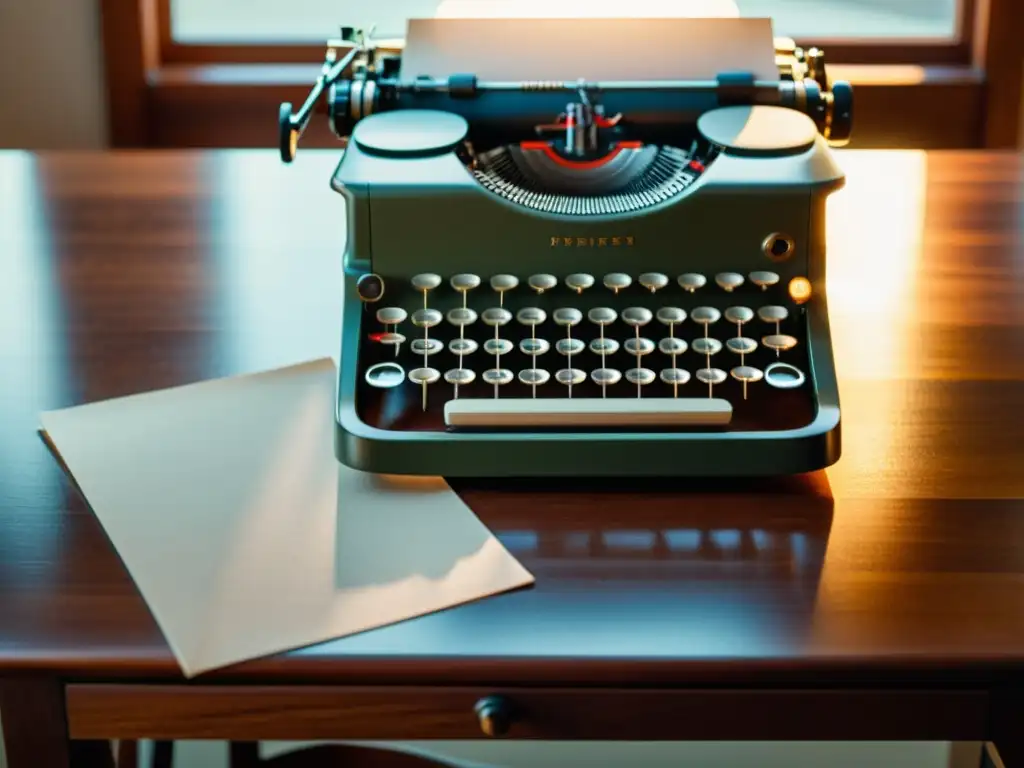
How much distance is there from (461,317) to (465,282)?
32 millimetres

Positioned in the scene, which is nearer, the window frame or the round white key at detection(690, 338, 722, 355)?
the round white key at detection(690, 338, 722, 355)

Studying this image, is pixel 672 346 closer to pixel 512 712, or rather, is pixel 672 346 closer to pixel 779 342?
pixel 779 342

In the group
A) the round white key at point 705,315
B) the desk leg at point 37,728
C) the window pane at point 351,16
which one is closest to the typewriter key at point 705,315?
the round white key at point 705,315

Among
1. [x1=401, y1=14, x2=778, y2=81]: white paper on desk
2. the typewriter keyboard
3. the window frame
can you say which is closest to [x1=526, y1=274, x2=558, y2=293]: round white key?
Answer: the typewriter keyboard

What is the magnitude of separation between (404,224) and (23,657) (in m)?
0.40

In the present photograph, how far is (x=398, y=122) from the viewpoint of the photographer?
3.43ft

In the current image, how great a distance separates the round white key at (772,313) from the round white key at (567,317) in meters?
0.13

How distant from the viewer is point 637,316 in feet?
3.01

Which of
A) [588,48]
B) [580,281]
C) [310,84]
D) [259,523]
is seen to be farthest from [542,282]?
[310,84]

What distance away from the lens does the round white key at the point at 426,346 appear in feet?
2.95

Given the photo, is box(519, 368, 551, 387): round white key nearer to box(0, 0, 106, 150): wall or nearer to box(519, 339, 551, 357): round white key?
box(519, 339, 551, 357): round white key

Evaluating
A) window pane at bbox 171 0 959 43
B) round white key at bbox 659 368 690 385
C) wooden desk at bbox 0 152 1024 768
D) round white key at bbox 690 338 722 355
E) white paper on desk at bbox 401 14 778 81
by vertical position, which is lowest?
wooden desk at bbox 0 152 1024 768

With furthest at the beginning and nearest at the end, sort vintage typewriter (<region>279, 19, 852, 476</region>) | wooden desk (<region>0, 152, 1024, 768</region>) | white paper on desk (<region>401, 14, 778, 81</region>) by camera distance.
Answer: white paper on desk (<region>401, 14, 778, 81</region>) → vintage typewriter (<region>279, 19, 852, 476</region>) → wooden desk (<region>0, 152, 1024, 768</region>)

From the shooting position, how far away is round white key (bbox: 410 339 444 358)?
2.95 ft
